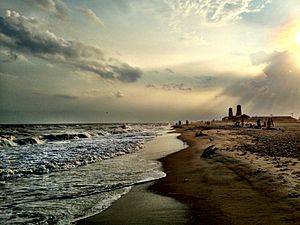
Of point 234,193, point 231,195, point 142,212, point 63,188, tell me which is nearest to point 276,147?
point 234,193

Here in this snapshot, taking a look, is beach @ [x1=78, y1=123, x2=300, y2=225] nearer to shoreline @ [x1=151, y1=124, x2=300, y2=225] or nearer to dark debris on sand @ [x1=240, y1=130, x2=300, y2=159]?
shoreline @ [x1=151, y1=124, x2=300, y2=225]

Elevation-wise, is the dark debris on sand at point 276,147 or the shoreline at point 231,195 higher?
the dark debris on sand at point 276,147

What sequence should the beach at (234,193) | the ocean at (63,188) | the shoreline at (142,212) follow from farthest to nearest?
1. the ocean at (63,188)
2. the shoreline at (142,212)
3. the beach at (234,193)

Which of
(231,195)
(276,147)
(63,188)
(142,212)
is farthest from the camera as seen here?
(276,147)

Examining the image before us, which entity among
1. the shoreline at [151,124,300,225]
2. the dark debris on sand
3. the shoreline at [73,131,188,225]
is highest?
the dark debris on sand

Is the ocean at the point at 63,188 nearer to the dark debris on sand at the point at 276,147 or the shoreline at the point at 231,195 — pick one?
the shoreline at the point at 231,195

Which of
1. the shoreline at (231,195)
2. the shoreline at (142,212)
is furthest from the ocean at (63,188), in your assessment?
the shoreline at (231,195)

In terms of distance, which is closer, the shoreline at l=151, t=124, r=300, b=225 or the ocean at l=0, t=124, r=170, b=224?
the shoreline at l=151, t=124, r=300, b=225

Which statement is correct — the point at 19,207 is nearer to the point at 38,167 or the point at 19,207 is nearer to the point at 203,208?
the point at 203,208

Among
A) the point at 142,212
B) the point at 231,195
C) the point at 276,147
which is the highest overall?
the point at 276,147

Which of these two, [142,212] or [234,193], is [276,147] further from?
[142,212]

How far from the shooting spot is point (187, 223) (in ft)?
24.7

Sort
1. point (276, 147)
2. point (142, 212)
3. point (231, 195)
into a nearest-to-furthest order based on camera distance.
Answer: point (142, 212)
point (231, 195)
point (276, 147)

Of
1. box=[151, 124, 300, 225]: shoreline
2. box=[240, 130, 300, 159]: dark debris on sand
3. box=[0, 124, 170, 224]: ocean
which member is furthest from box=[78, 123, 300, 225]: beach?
box=[240, 130, 300, 159]: dark debris on sand
